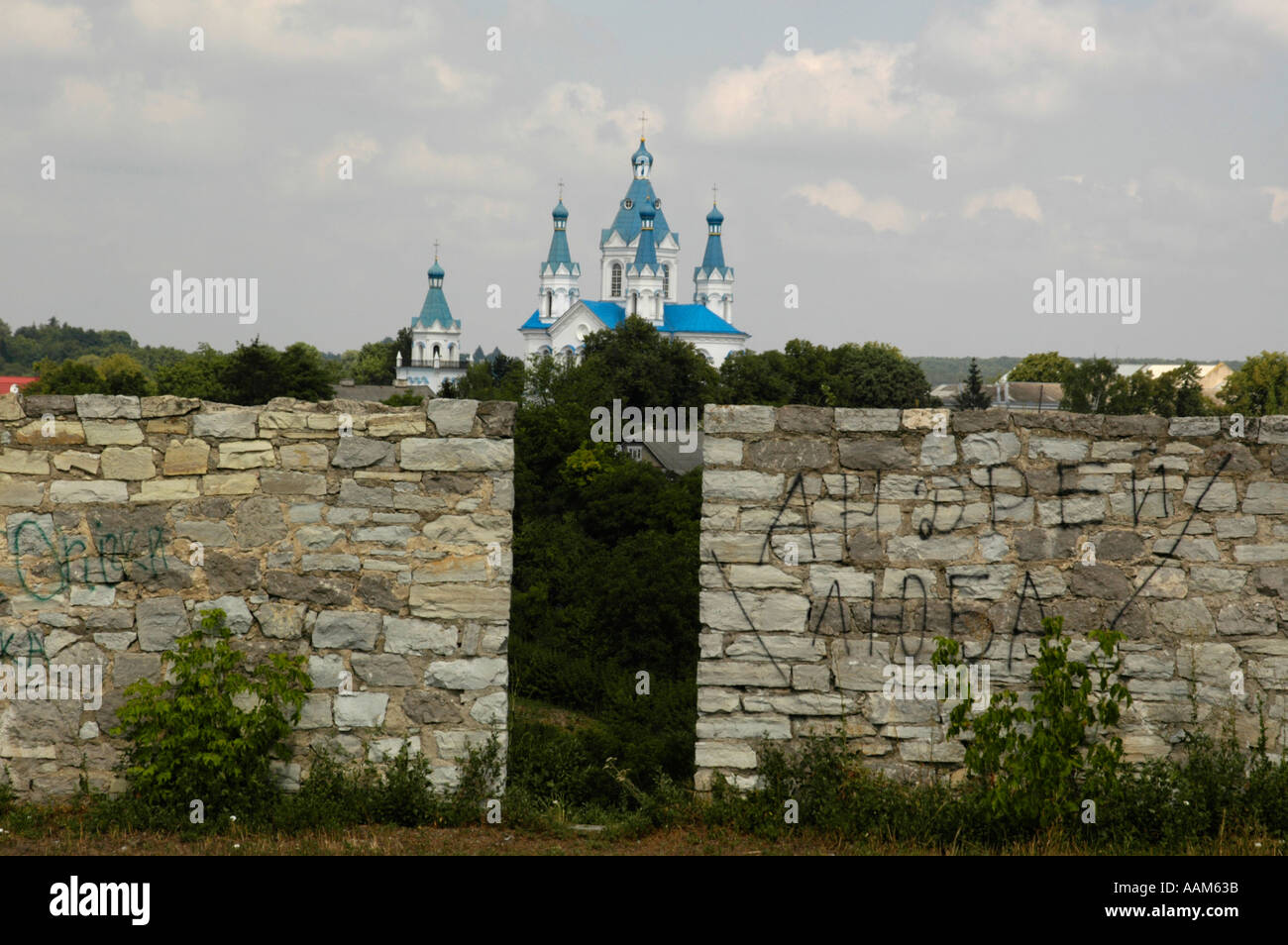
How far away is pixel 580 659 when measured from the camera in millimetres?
13273

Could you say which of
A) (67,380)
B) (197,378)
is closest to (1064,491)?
(197,378)

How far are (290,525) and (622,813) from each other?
258 cm

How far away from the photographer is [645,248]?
105m

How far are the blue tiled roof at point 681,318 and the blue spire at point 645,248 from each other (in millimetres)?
4426

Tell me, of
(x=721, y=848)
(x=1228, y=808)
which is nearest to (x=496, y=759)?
(x=721, y=848)

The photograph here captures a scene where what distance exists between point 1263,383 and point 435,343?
74598mm

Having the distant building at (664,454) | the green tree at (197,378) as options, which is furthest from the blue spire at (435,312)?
the distant building at (664,454)

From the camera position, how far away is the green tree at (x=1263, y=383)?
253 ft

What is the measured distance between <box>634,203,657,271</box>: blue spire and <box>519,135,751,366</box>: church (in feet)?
0.29

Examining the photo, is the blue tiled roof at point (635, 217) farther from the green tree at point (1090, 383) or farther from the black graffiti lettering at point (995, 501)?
the black graffiti lettering at point (995, 501)

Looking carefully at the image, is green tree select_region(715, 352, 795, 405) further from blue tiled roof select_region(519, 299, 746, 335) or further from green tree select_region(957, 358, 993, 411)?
blue tiled roof select_region(519, 299, 746, 335)

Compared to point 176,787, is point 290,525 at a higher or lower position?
higher

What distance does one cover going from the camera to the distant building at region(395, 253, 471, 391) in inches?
4601

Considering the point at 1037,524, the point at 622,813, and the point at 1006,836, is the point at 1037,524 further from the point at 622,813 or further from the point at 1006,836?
the point at 622,813
